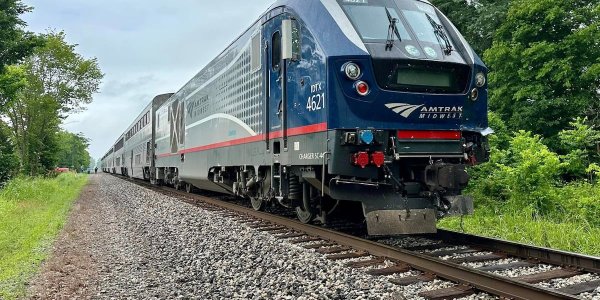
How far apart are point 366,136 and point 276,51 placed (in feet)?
8.62

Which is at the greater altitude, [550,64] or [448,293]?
[550,64]

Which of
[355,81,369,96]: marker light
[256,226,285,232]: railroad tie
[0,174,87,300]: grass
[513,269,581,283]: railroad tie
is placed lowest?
[0,174,87,300]: grass

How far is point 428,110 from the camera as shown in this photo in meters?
6.23

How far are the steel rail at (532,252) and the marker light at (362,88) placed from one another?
2.27 m

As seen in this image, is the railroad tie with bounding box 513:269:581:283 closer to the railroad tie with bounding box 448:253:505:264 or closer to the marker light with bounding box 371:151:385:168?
the railroad tie with bounding box 448:253:505:264

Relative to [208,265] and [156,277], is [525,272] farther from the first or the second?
[156,277]

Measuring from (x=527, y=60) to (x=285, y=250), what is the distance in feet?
53.7

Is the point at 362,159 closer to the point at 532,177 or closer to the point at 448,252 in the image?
the point at 448,252

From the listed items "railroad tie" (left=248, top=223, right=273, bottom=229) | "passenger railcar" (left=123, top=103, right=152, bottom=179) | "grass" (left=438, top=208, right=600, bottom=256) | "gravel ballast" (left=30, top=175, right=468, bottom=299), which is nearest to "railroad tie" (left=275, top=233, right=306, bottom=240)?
"gravel ballast" (left=30, top=175, right=468, bottom=299)

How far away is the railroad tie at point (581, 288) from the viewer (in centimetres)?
420

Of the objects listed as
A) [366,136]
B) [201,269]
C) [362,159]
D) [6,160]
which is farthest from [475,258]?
[6,160]

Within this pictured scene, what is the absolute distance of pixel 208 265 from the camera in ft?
19.1

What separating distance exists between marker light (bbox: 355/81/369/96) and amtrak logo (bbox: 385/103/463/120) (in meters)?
0.32

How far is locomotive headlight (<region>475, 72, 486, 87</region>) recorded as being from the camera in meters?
6.58
